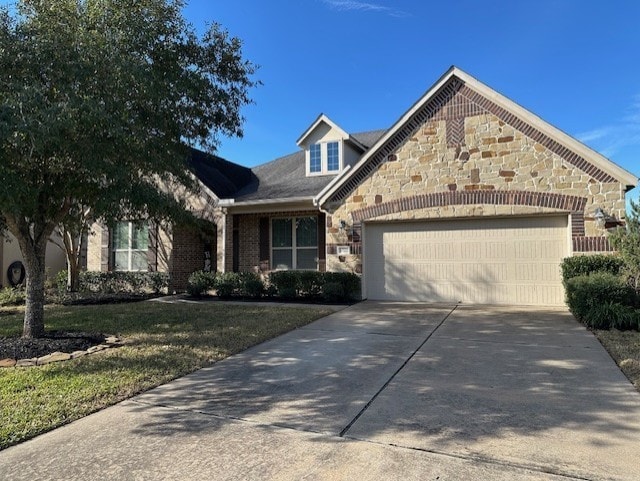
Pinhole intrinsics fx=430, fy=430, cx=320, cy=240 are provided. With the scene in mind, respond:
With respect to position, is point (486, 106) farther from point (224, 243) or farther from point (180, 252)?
point (180, 252)

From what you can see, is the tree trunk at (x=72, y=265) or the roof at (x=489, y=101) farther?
the tree trunk at (x=72, y=265)

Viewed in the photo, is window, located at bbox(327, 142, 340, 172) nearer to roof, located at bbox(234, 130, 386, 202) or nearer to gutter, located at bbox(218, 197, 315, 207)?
roof, located at bbox(234, 130, 386, 202)

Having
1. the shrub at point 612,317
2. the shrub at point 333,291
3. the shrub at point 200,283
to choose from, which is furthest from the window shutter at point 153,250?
the shrub at point 612,317

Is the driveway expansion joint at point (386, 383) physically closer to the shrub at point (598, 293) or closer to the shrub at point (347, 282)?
the shrub at point (598, 293)

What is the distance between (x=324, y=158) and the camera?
1571 cm

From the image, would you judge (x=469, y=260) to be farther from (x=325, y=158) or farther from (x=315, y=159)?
(x=315, y=159)

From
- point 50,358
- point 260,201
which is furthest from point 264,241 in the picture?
point 50,358

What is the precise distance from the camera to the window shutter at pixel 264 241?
1516 cm

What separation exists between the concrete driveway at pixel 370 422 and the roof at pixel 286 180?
8.81m

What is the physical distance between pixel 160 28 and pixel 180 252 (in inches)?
353

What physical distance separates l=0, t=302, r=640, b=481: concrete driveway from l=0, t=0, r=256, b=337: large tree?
11.2ft

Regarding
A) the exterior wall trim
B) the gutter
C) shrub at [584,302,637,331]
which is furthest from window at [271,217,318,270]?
shrub at [584,302,637,331]

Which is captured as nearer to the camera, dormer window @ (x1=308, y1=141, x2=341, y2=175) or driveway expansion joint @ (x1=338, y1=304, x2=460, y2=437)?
driveway expansion joint @ (x1=338, y1=304, x2=460, y2=437)

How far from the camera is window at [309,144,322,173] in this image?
1578 centimetres
